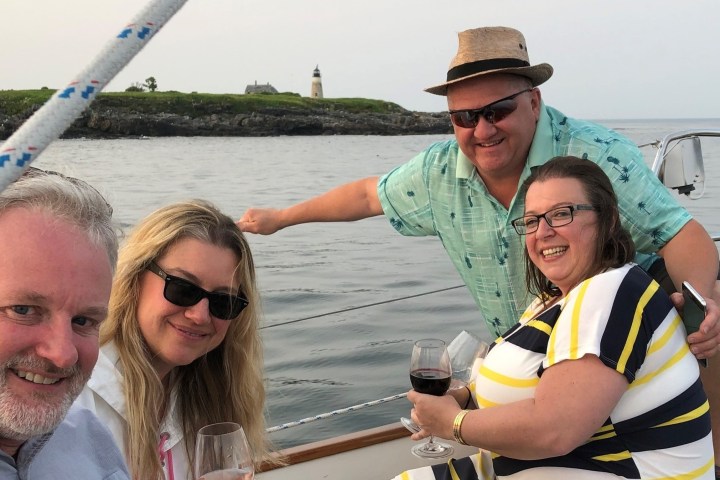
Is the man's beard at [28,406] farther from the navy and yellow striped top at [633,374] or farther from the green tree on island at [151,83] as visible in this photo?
the green tree on island at [151,83]

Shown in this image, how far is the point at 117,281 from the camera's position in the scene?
6.37 feet

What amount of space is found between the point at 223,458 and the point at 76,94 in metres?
1.04

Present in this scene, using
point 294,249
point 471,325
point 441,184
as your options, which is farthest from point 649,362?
point 294,249

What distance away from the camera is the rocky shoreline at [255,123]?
54406 millimetres

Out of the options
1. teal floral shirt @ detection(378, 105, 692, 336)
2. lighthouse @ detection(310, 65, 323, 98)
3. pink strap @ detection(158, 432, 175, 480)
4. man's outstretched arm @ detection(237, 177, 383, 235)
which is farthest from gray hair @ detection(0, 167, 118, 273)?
lighthouse @ detection(310, 65, 323, 98)

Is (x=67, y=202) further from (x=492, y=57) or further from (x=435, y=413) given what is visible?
(x=492, y=57)

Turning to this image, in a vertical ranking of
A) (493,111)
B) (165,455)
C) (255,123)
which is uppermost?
(255,123)

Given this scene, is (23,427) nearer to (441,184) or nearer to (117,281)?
(117,281)

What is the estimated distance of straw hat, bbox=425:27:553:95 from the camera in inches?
95.7

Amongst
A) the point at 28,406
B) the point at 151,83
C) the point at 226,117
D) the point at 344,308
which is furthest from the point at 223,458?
the point at 151,83

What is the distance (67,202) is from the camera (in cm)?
118

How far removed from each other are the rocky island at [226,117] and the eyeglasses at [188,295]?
2136 inches

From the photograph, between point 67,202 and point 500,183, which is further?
point 500,183

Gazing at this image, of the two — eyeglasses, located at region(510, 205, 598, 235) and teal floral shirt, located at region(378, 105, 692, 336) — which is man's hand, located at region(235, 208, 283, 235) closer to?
teal floral shirt, located at region(378, 105, 692, 336)
